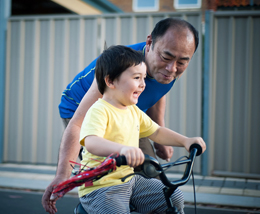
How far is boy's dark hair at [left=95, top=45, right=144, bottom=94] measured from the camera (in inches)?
71.3

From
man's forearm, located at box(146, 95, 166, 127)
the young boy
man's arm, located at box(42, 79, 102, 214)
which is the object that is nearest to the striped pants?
the young boy

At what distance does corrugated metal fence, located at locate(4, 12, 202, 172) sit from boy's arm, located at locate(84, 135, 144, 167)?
444 cm

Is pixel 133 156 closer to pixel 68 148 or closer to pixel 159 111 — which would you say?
pixel 68 148

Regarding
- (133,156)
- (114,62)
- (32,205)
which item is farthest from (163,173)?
(32,205)

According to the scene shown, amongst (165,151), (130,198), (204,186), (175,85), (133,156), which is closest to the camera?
(133,156)

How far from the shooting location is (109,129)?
5.91 ft

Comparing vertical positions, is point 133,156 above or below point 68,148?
above

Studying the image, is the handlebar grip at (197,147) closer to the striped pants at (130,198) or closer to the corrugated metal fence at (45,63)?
the striped pants at (130,198)

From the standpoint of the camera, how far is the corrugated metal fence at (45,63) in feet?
20.6

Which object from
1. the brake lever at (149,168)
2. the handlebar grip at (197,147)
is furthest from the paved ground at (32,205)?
the brake lever at (149,168)

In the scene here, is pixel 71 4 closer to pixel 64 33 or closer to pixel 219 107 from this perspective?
pixel 64 33

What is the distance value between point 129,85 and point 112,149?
0.37 metres

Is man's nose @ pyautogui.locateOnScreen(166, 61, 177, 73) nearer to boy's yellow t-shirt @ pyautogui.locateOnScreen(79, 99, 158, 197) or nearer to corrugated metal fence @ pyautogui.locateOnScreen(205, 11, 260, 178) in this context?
boy's yellow t-shirt @ pyautogui.locateOnScreen(79, 99, 158, 197)

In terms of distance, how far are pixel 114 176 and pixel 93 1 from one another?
7638 mm
